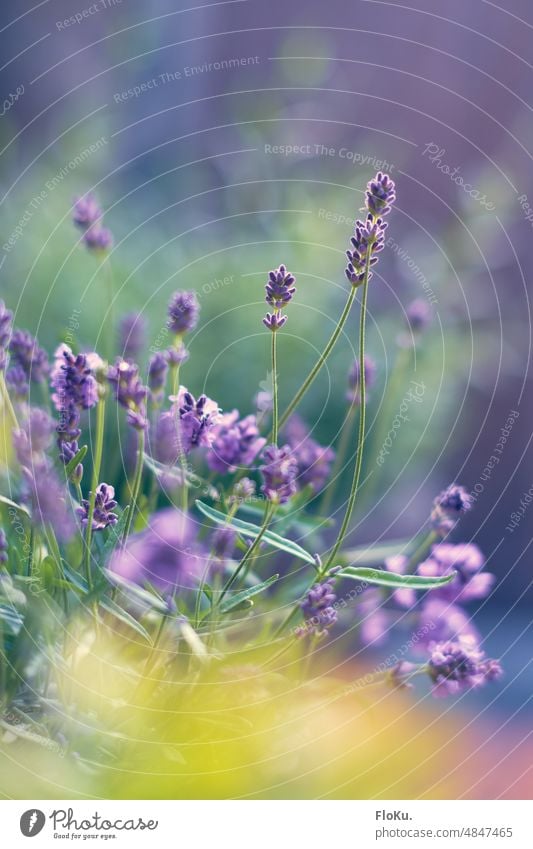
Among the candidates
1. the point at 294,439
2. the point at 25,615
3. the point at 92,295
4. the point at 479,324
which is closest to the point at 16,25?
the point at 92,295

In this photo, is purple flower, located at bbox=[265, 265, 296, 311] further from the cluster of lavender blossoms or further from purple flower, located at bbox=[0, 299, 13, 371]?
purple flower, located at bbox=[0, 299, 13, 371]

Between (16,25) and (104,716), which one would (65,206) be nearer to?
(16,25)

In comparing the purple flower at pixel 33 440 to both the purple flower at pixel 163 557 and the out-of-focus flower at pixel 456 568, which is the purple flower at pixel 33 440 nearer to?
the purple flower at pixel 163 557

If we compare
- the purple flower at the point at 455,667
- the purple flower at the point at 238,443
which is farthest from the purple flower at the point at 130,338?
the purple flower at the point at 455,667

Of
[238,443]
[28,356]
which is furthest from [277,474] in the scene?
[28,356]

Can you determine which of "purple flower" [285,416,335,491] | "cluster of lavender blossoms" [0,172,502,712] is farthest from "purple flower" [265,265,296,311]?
"purple flower" [285,416,335,491]

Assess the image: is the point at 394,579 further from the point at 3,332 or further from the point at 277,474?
the point at 3,332

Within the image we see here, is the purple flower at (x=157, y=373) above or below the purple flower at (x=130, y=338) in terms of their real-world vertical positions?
below
